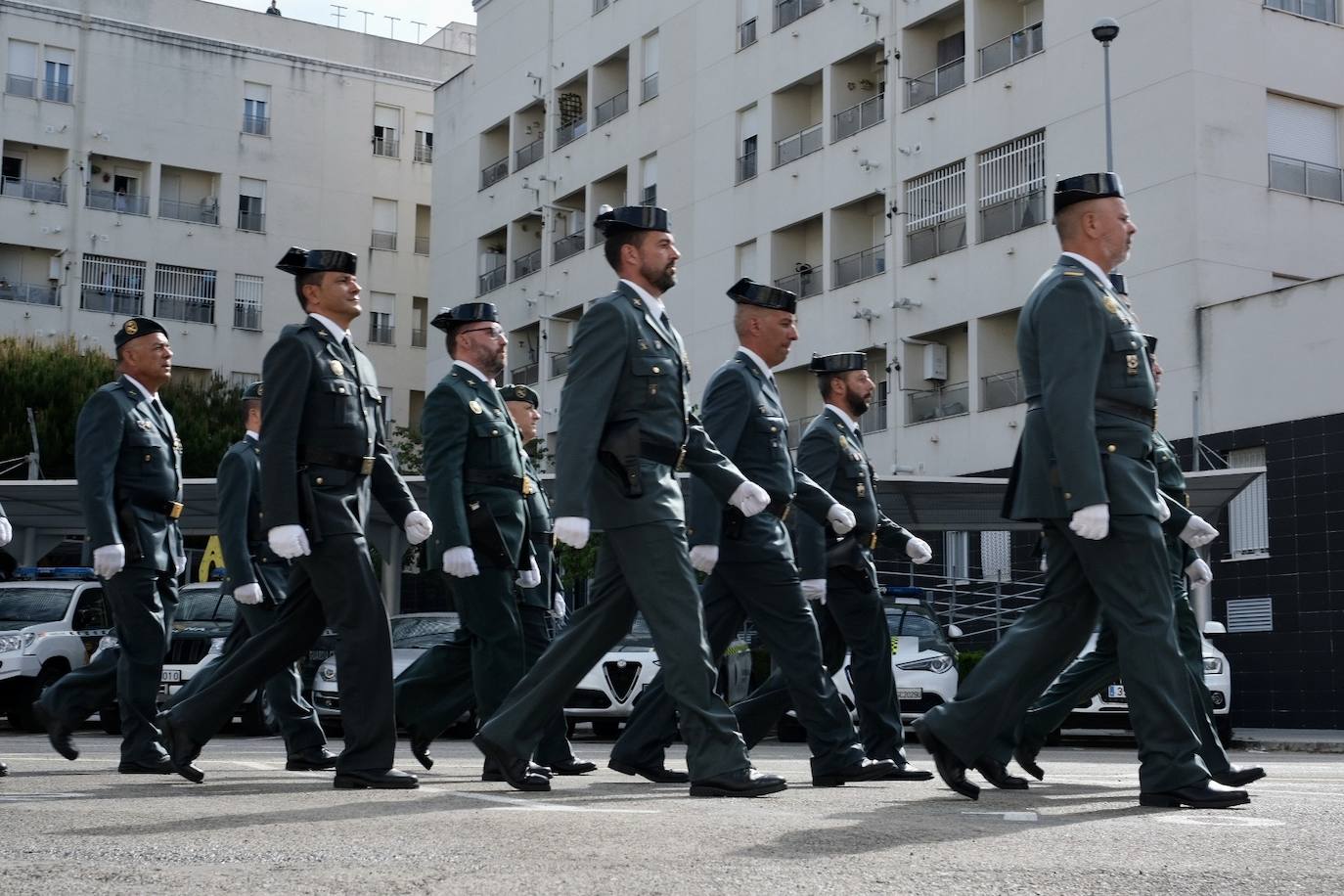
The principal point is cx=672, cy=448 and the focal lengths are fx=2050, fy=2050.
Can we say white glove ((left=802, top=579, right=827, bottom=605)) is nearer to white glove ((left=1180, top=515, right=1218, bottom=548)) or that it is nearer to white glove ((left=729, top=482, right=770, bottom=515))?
white glove ((left=1180, top=515, right=1218, bottom=548))

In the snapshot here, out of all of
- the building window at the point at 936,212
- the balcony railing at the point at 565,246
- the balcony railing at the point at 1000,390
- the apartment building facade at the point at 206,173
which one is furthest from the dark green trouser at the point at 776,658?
the apartment building facade at the point at 206,173

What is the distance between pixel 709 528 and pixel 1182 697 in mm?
2286

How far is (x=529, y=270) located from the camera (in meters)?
51.3

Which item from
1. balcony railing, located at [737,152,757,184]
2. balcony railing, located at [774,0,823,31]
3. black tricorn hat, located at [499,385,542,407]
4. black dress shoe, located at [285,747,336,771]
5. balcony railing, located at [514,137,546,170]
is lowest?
black dress shoe, located at [285,747,336,771]

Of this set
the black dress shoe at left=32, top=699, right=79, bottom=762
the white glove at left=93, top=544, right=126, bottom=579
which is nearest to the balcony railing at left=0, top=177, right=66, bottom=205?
the black dress shoe at left=32, top=699, right=79, bottom=762

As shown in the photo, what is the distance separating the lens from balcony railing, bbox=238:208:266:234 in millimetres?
58406

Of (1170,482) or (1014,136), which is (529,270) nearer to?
(1014,136)

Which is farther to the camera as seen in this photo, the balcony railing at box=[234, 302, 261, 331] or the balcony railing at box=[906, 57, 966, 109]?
the balcony railing at box=[234, 302, 261, 331]

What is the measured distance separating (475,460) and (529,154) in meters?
42.2

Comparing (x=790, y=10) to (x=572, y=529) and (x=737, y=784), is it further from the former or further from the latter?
(x=737, y=784)

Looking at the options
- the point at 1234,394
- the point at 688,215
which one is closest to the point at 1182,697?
the point at 1234,394

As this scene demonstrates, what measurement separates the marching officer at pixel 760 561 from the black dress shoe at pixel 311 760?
194 centimetres

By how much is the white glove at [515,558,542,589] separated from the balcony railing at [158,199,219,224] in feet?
163

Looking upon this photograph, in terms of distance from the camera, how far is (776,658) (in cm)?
912
